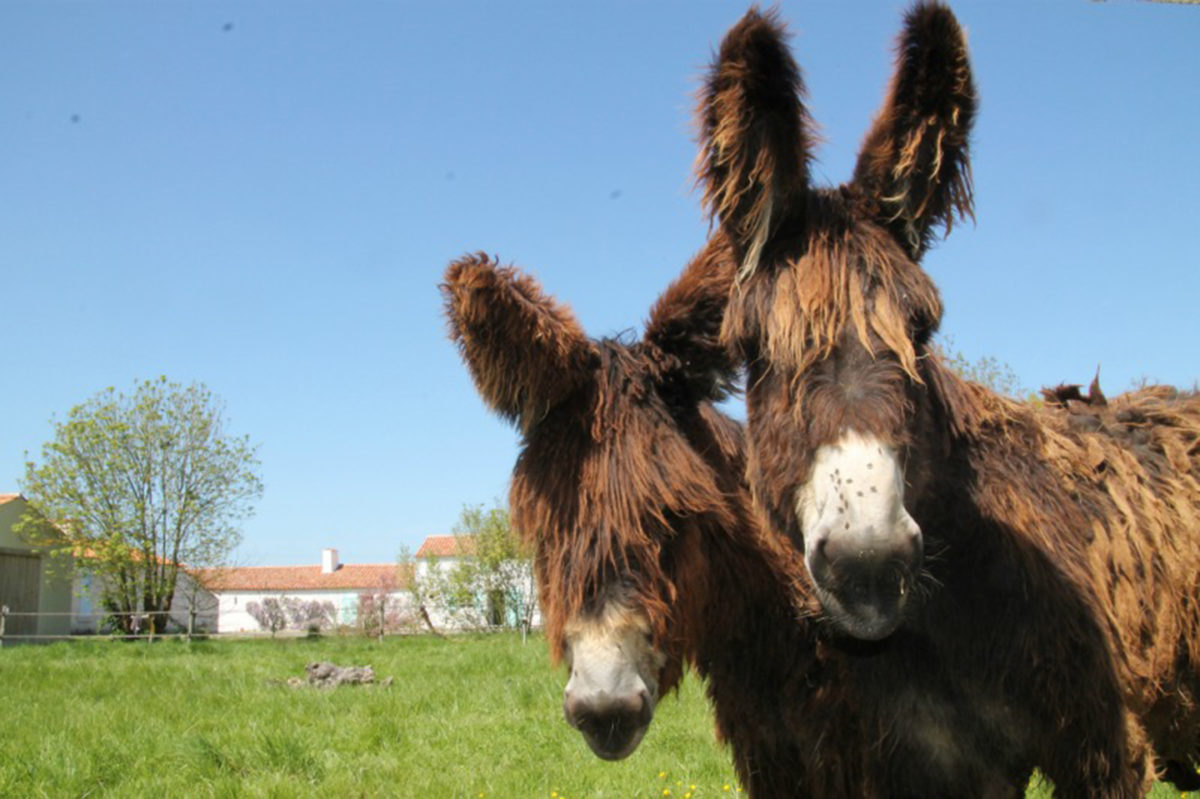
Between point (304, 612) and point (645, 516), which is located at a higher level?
point (645, 516)

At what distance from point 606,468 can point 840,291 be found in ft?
2.95

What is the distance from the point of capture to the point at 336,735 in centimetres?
771

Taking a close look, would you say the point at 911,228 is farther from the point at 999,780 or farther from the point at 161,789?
the point at 161,789

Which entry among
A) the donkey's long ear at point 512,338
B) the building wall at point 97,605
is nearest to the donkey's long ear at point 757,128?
the donkey's long ear at point 512,338

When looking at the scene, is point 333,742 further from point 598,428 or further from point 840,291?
point 840,291

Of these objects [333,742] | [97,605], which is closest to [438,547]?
[97,605]

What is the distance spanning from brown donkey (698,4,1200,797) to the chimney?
8544 centimetres

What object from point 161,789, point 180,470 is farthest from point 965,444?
point 180,470

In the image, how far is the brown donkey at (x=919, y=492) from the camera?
2389mm

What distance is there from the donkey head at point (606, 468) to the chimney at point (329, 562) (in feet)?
279

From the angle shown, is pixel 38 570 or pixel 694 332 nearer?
pixel 694 332

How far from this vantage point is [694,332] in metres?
3.22

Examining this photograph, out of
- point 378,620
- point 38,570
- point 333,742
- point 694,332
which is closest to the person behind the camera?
point 694,332

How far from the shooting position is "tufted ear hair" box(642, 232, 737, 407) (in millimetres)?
3182
